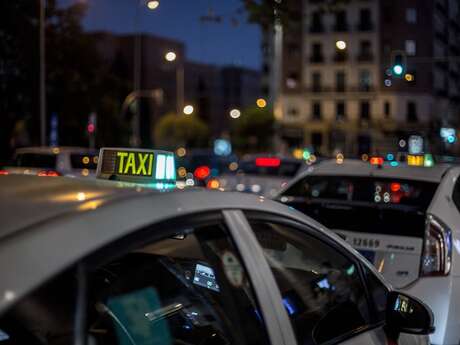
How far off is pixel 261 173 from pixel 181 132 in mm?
55934

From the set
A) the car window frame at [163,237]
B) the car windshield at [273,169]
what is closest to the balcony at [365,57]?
the car windshield at [273,169]

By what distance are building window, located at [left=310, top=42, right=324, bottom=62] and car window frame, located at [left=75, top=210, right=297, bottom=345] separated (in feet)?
223

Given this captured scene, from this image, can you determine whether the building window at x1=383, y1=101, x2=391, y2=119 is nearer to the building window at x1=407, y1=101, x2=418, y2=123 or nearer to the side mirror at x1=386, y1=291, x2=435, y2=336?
the building window at x1=407, y1=101, x2=418, y2=123

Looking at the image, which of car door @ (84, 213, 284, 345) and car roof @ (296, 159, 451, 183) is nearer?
car door @ (84, 213, 284, 345)

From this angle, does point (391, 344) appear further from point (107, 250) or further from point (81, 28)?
point (81, 28)

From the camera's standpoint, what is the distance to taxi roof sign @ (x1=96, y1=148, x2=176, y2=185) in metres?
3.16

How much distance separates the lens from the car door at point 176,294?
7.20 ft

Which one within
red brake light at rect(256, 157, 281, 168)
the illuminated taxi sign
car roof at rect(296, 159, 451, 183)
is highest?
car roof at rect(296, 159, 451, 183)

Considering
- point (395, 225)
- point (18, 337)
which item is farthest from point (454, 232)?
point (18, 337)

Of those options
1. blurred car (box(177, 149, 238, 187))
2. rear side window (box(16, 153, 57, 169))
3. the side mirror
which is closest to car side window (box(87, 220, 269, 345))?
the side mirror

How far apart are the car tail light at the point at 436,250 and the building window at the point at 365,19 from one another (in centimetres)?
6193

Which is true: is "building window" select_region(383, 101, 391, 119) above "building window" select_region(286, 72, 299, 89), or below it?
below

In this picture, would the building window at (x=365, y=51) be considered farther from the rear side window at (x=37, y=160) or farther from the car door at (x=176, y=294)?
the car door at (x=176, y=294)

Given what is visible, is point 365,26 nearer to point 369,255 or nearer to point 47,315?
point 369,255
